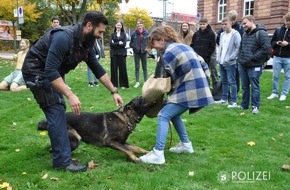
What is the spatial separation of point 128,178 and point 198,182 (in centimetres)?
83

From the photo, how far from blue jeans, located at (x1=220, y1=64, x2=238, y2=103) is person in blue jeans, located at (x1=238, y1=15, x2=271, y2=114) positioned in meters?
0.40

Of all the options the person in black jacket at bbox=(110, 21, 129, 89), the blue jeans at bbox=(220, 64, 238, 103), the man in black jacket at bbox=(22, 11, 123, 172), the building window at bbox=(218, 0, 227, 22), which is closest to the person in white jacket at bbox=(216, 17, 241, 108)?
the blue jeans at bbox=(220, 64, 238, 103)

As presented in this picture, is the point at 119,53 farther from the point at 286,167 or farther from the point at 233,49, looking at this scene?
the point at 286,167

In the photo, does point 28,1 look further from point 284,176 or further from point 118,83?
point 284,176

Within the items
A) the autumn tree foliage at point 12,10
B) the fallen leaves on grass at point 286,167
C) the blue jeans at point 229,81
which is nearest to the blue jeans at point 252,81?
the blue jeans at point 229,81

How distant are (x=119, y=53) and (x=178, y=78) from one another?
22.7 feet

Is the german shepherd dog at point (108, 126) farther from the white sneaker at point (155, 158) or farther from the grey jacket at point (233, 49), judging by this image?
the grey jacket at point (233, 49)

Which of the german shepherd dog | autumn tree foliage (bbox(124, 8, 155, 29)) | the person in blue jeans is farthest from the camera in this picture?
autumn tree foliage (bbox(124, 8, 155, 29))

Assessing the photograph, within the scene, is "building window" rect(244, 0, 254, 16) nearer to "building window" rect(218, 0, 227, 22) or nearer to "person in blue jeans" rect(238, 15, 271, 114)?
"building window" rect(218, 0, 227, 22)

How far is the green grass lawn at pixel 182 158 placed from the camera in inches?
161

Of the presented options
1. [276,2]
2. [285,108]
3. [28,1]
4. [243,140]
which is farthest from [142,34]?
[28,1]

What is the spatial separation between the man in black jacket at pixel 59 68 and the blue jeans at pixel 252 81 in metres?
4.25

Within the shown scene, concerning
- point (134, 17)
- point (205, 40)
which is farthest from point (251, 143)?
point (134, 17)

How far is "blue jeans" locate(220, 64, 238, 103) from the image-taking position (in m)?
8.17
